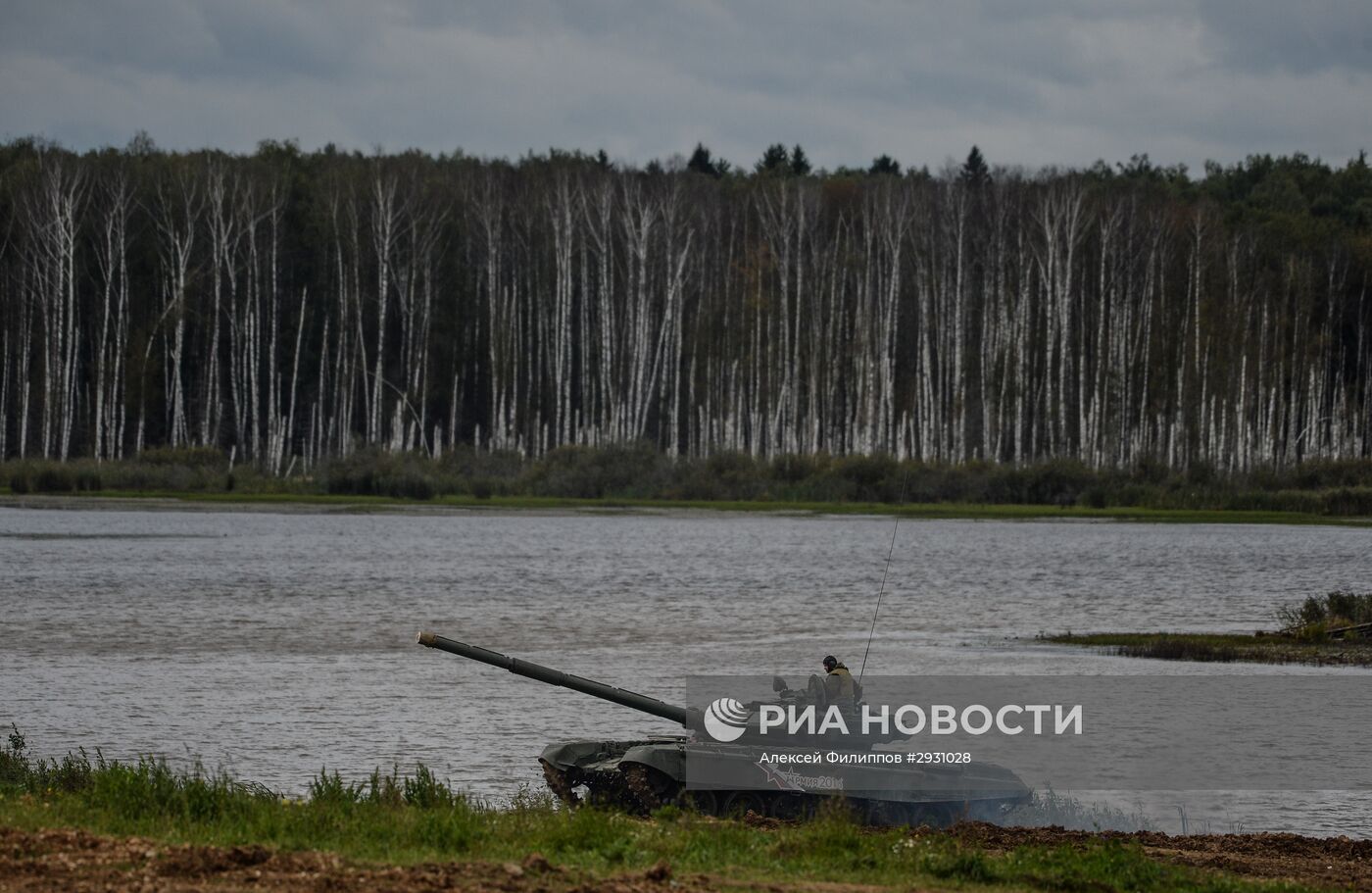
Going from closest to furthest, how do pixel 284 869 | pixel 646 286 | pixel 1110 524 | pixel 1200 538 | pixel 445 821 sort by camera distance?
1. pixel 284 869
2. pixel 445 821
3. pixel 1200 538
4. pixel 1110 524
5. pixel 646 286

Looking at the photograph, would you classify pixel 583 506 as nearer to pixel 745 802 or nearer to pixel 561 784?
pixel 561 784

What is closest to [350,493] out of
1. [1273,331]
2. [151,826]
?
[1273,331]

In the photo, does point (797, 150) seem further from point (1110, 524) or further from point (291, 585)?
point (291, 585)

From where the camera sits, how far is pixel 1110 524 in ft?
256

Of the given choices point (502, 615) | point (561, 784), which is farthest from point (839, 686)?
point (502, 615)

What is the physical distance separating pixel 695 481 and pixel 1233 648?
53.0 meters

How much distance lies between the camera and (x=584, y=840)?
13320 millimetres

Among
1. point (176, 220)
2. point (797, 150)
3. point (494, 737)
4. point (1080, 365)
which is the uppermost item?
point (797, 150)

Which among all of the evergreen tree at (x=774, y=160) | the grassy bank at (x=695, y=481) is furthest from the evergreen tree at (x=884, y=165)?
the grassy bank at (x=695, y=481)

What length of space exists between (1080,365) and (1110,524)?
1299cm

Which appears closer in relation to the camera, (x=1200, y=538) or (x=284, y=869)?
(x=284, y=869)

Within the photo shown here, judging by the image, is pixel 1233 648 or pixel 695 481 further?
pixel 695 481

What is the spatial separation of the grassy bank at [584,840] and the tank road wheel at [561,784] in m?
1.22

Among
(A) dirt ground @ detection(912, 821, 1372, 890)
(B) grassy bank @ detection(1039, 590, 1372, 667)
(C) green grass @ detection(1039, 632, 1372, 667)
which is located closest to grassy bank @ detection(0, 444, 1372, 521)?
(B) grassy bank @ detection(1039, 590, 1372, 667)
